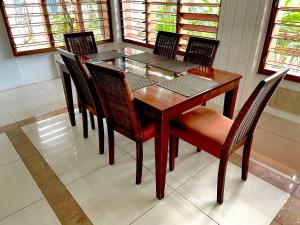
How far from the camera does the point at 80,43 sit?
271cm

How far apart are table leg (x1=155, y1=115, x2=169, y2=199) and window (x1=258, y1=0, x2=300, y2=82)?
1797mm

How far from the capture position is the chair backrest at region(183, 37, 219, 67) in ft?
7.12

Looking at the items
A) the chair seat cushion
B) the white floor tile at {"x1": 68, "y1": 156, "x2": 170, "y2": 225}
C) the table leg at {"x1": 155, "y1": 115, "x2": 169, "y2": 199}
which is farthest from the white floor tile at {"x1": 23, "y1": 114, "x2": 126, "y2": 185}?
the chair seat cushion

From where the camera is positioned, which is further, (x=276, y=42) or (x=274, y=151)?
(x=276, y=42)

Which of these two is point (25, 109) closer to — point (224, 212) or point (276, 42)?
point (224, 212)

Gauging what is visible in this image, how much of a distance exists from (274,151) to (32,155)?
2.22 meters

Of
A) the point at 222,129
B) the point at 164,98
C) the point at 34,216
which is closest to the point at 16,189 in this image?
the point at 34,216

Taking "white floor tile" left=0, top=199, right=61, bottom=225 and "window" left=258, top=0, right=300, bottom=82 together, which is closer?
"white floor tile" left=0, top=199, right=61, bottom=225

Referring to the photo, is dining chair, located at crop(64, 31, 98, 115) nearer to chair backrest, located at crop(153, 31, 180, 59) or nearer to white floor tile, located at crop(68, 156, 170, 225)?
chair backrest, located at crop(153, 31, 180, 59)

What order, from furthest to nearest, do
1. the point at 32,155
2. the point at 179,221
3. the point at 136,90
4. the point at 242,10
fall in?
the point at 242,10, the point at 32,155, the point at 136,90, the point at 179,221

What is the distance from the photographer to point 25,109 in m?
2.94

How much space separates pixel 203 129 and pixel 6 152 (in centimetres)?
182

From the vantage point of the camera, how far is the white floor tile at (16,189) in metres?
1.60

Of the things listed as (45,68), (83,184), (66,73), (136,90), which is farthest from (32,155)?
(45,68)
